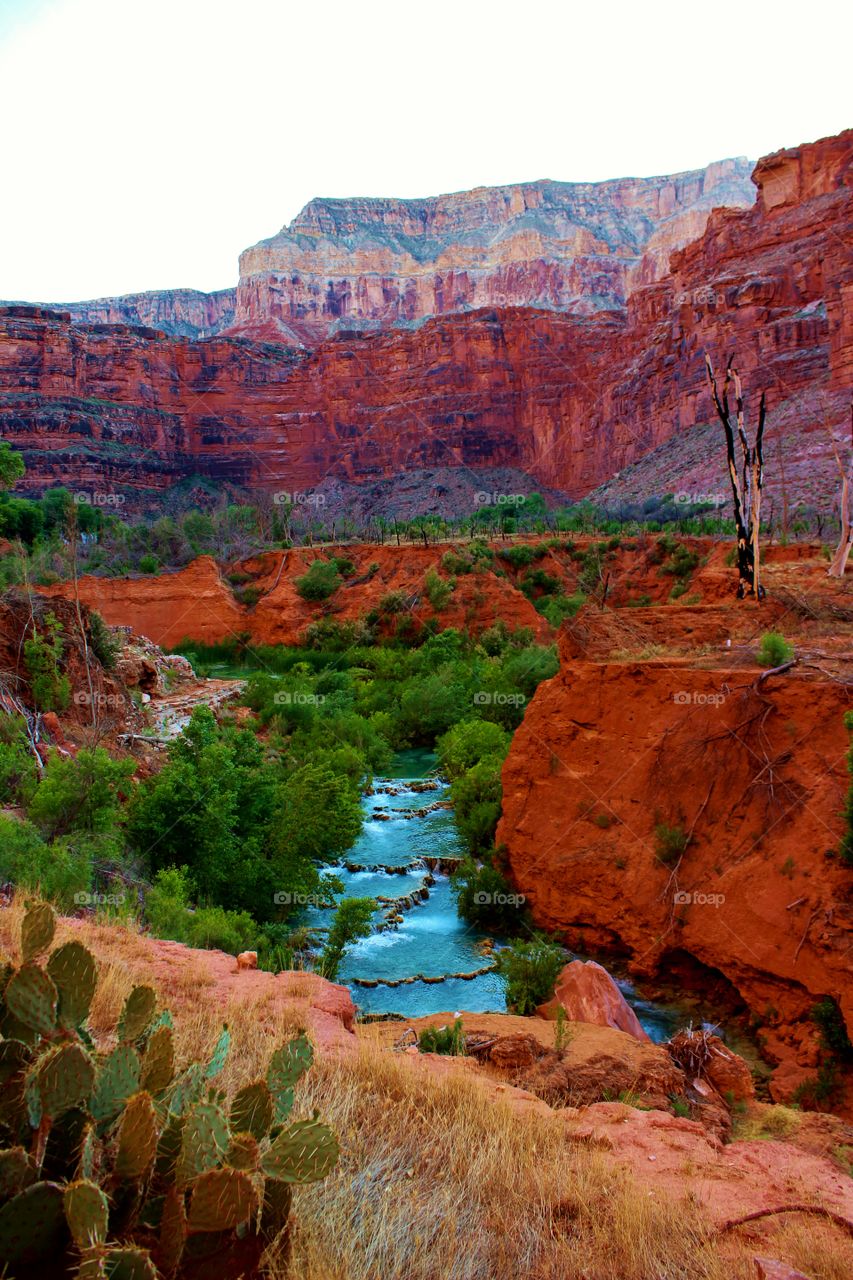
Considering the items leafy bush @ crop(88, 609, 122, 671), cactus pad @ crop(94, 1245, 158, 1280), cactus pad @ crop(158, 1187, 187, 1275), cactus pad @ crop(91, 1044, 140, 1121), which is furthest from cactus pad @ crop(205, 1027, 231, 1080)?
leafy bush @ crop(88, 609, 122, 671)

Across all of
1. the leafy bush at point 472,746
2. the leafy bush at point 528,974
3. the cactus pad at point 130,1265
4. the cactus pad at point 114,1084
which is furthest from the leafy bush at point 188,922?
the leafy bush at point 472,746

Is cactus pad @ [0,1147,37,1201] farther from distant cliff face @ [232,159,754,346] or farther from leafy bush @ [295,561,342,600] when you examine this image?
distant cliff face @ [232,159,754,346]

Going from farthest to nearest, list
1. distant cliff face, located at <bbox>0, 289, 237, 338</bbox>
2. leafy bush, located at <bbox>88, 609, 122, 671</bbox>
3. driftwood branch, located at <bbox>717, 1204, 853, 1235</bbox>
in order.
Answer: distant cliff face, located at <bbox>0, 289, 237, 338</bbox> → leafy bush, located at <bbox>88, 609, 122, 671</bbox> → driftwood branch, located at <bbox>717, 1204, 853, 1235</bbox>

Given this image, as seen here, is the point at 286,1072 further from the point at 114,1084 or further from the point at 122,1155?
the point at 122,1155

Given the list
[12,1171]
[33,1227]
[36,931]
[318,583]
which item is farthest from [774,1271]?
[318,583]

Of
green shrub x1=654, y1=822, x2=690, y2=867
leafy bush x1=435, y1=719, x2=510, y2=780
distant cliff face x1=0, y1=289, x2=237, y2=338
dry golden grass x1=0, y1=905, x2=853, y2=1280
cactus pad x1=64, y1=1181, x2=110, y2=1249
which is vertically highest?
distant cliff face x1=0, y1=289, x2=237, y2=338

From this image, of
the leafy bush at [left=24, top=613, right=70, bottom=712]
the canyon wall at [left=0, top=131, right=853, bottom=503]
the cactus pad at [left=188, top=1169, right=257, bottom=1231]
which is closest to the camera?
the cactus pad at [left=188, top=1169, right=257, bottom=1231]

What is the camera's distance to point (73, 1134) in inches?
115

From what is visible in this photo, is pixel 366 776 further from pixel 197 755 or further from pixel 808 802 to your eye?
pixel 808 802

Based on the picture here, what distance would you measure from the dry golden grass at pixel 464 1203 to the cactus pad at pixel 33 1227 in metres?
0.72

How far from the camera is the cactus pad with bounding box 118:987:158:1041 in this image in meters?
3.42

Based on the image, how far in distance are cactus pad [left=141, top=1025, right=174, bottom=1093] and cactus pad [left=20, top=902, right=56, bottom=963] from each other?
620 millimetres

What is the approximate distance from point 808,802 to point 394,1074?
578cm

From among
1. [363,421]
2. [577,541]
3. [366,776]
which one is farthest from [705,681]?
[363,421]
